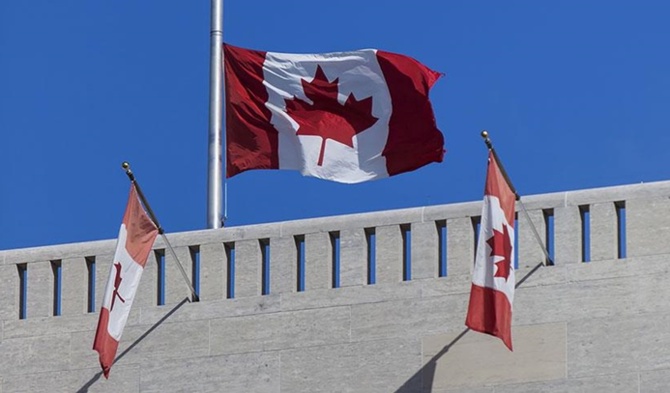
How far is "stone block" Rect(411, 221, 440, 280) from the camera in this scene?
31.7 m

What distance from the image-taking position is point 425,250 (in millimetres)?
31781

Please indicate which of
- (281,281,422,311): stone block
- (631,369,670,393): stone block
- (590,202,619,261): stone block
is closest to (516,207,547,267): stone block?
(590,202,619,261): stone block

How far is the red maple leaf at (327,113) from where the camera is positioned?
3428 centimetres

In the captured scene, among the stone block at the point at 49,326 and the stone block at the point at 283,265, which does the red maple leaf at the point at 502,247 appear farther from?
the stone block at the point at 49,326

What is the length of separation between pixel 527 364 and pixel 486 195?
5.60 feet

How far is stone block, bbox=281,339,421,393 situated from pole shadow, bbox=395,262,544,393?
0.03 m

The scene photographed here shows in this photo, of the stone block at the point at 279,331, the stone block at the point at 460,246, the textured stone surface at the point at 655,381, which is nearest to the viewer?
the textured stone surface at the point at 655,381

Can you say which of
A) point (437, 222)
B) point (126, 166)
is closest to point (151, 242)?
point (126, 166)

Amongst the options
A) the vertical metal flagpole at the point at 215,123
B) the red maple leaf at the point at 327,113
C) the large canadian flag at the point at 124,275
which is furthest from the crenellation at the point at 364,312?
the red maple leaf at the point at 327,113

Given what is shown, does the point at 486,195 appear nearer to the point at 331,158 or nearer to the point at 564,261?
the point at 564,261

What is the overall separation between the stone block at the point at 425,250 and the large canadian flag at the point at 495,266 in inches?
33.5

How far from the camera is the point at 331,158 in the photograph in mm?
34094

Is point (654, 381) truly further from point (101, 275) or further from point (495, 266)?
point (101, 275)

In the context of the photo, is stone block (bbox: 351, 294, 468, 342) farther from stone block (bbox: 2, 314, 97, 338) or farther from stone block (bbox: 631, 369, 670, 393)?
Result: stone block (bbox: 2, 314, 97, 338)
